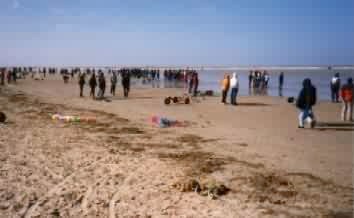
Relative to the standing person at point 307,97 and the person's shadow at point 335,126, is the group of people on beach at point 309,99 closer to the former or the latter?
the standing person at point 307,97

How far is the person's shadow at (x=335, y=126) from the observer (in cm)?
1208

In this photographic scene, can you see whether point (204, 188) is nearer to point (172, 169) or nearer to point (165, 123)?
point (172, 169)

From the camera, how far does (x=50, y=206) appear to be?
5.37 meters

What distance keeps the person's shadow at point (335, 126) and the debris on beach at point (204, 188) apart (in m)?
7.11

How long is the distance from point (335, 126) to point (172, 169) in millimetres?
7805

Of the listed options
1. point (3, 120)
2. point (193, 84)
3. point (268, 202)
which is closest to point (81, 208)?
point (268, 202)

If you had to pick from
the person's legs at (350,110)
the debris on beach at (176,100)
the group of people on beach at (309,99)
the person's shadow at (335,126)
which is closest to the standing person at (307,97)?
the group of people on beach at (309,99)

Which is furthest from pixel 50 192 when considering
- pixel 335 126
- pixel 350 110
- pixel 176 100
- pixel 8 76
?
pixel 8 76

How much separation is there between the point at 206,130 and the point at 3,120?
23.7ft

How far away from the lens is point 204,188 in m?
6.08

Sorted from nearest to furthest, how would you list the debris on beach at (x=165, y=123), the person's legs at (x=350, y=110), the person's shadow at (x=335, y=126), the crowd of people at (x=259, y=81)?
1. the person's shadow at (x=335, y=126)
2. the debris on beach at (x=165, y=123)
3. the person's legs at (x=350, y=110)
4. the crowd of people at (x=259, y=81)

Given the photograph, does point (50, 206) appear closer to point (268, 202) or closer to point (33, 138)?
point (268, 202)

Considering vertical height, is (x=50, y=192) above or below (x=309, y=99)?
below

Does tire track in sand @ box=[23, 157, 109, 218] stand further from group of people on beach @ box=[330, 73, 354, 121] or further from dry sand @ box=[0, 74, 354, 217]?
Answer: group of people on beach @ box=[330, 73, 354, 121]
